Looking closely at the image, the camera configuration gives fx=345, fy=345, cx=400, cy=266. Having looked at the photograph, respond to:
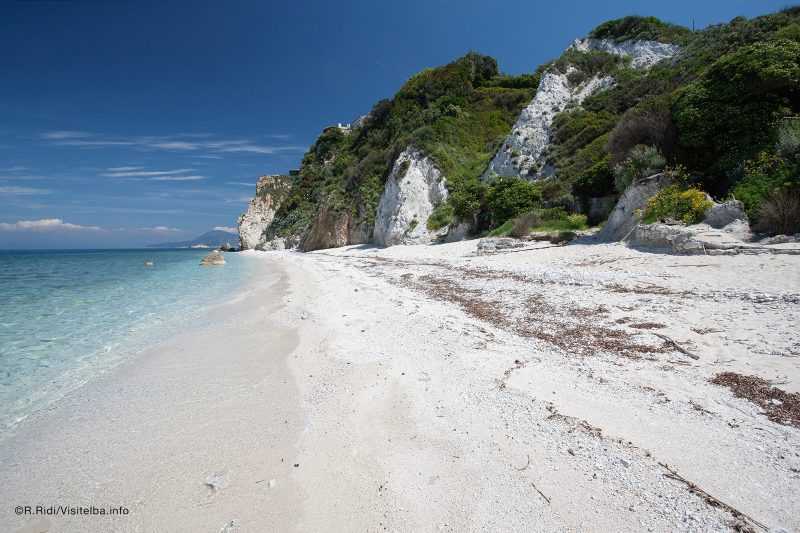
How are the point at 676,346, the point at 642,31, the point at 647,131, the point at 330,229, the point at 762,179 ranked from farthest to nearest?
the point at 330,229 → the point at 642,31 → the point at 647,131 → the point at 762,179 → the point at 676,346

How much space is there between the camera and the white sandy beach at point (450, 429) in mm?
2445

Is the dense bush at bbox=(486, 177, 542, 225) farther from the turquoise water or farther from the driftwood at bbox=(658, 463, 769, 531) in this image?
the driftwood at bbox=(658, 463, 769, 531)

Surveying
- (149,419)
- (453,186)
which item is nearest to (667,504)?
(149,419)

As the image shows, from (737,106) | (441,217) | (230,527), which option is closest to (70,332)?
(230,527)

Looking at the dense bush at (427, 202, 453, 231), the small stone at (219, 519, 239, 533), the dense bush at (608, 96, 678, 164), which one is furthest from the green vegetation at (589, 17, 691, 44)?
the small stone at (219, 519, 239, 533)

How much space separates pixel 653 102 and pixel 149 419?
2066cm

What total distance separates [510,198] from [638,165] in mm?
8195

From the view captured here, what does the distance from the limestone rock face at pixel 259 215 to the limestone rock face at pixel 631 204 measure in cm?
7114

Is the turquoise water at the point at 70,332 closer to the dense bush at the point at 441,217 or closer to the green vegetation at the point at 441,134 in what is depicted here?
the dense bush at the point at 441,217

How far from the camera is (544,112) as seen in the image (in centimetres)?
2891

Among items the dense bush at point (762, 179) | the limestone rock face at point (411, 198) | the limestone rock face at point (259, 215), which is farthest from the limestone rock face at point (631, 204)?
the limestone rock face at point (259, 215)

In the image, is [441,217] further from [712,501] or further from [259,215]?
[259,215]

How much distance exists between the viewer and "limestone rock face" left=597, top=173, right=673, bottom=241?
517 inches

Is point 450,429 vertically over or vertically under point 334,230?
under
